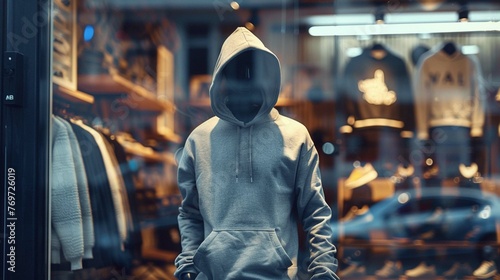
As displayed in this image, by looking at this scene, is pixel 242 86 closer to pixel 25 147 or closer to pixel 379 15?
pixel 25 147

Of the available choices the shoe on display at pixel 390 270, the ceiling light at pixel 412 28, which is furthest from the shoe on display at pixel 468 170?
the ceiling light at pixel 412 28

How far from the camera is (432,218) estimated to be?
507 centimetres

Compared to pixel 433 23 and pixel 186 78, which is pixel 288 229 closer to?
pixel 186 78

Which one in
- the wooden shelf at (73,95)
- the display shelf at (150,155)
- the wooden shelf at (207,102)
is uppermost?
the wooden shelf at (73,95)

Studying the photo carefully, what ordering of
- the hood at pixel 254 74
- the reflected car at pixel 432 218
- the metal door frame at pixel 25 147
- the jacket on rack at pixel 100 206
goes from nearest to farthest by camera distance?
the hood at pixel 254 74
the metal door frame at pixel 25 147
the jacket on rack at pixel 100 206
the reflected car at pixel 432 218

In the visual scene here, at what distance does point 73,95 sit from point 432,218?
2.38 metres

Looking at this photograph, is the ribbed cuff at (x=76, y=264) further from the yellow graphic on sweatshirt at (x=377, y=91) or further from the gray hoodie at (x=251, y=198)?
the yellow graphic on sweatshirt at (x=377, y=91)

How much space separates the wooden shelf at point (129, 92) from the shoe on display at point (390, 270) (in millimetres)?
1659

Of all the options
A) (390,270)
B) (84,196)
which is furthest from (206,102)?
(390,270)

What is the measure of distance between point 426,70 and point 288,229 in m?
2.42

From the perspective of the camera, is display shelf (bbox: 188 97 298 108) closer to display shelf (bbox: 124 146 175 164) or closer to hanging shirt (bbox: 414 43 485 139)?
display shelf (bbox: 124 146 175 164)

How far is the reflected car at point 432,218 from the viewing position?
Answer: 4.99 m

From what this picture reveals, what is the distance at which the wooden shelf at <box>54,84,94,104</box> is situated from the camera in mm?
3871

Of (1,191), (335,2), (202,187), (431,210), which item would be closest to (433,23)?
(335,2)
